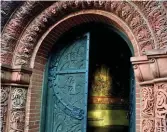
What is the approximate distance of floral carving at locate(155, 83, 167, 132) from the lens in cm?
230

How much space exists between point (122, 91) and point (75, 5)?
10.3ft

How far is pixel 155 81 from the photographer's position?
2.44m

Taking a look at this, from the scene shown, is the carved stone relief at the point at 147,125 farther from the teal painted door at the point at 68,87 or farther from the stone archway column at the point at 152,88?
the teal painted door at the point at 68,87

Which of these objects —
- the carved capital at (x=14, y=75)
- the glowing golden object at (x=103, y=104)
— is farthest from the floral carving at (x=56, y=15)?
the glowing golden object at (x=103, y=104)

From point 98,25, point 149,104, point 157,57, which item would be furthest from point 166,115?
point 98,25

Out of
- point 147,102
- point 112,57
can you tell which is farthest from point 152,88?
point 112,57

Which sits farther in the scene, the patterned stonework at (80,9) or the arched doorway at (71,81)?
the arched doorway at (71,81)

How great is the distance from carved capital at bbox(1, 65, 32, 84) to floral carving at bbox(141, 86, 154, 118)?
1507 mm

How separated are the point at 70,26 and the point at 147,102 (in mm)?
1514

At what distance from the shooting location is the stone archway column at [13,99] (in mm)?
3111

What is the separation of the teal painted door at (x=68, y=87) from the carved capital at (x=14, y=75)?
1.41 feet

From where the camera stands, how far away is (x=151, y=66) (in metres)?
2.43

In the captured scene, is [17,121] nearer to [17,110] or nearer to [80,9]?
[17,110]

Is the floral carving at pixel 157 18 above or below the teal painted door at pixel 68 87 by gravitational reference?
above
